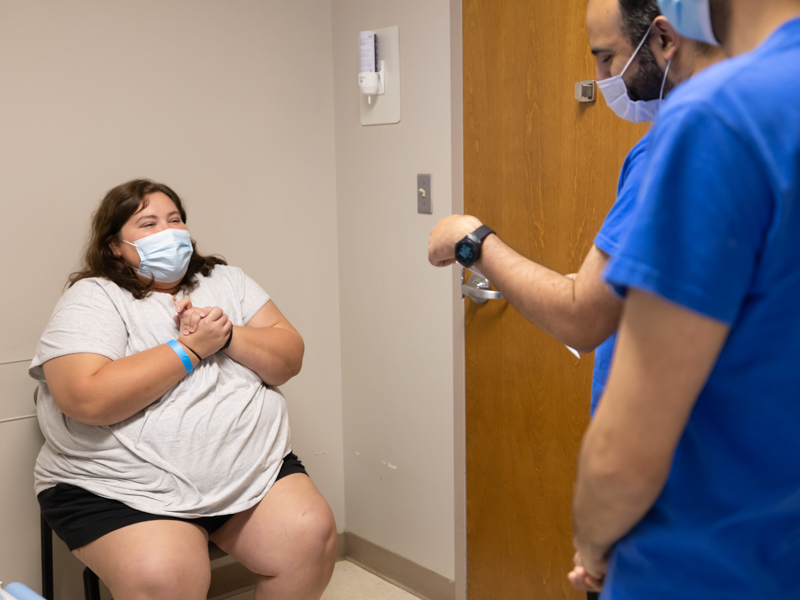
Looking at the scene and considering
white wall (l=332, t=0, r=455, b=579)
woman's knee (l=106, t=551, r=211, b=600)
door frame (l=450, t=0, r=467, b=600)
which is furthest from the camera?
white wall (l=332, t=0, r=455, b=579)

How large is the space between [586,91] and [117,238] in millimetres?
1260

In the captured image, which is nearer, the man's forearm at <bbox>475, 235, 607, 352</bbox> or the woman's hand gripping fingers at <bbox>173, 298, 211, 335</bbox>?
the man's forearm at <bbox>475, 235, 607, 352</bbox>

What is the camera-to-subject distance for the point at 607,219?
86 centimetres

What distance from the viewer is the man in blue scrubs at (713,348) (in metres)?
0.51

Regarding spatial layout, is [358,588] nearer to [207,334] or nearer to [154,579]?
[154,579]

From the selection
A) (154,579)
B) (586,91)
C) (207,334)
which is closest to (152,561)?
(154,579)

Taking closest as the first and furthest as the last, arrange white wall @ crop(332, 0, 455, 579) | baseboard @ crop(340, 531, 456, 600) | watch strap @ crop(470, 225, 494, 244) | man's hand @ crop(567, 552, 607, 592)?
man's hand @ crop(567, 552, 607, 592), watch strap @ crop(470, 225, 494, 244), white wall @ crop(332, 0, 455, 579), baseboard @ crop(340, 531, 456, 600)

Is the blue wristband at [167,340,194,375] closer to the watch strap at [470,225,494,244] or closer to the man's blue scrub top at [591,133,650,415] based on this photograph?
the watch strap at [470,225,494,244]

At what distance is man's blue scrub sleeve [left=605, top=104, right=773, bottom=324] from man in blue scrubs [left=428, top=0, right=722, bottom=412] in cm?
26

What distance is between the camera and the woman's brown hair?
1801 mm

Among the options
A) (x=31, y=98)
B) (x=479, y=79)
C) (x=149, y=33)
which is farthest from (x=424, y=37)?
(x=31, y=98)

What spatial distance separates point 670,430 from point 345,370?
207cm

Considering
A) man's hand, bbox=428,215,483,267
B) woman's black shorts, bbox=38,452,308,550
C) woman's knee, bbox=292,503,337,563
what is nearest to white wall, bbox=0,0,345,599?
woman's black shorts, bbox=38,452,308,550

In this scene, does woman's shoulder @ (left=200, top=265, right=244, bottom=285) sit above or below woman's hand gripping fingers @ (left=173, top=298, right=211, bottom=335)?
above
